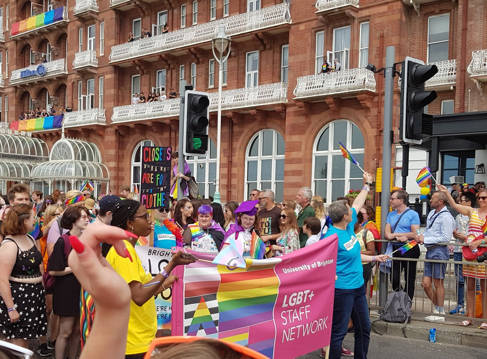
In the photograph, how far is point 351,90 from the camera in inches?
793

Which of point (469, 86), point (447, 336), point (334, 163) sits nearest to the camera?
point (447, 336)

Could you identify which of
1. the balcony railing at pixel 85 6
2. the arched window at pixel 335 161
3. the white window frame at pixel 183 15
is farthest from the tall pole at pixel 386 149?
the balcony railing at pixel 85 6

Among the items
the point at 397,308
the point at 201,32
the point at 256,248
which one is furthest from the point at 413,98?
the point at 201,32

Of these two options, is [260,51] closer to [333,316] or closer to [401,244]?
[401,244]

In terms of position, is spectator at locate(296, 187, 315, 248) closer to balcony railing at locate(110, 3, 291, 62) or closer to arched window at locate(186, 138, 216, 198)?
balcony railing at locate(110, 3, 291, 62)

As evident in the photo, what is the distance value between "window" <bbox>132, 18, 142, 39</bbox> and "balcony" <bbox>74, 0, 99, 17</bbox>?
2757mm

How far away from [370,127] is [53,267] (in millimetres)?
16715

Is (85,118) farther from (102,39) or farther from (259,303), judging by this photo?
(259,303)

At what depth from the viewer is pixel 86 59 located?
31922 mm

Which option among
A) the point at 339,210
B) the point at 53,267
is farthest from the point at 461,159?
the point at 53,267

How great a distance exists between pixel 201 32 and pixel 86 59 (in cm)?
953

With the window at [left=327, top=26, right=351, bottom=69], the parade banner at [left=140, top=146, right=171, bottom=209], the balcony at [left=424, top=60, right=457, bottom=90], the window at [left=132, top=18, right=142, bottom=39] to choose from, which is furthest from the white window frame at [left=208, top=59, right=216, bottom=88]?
the parade banner at [left=140, top=146, right=171, bottom=209]

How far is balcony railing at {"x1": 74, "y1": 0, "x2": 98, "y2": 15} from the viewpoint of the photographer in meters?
31.6

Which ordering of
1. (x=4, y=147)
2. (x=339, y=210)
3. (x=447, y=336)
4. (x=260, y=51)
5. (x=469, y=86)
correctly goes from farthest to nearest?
(x=4, y=147) → (x=260, y=51) → (x=469, y=86) → (x=447, y=336) → (x=339, y=210)
